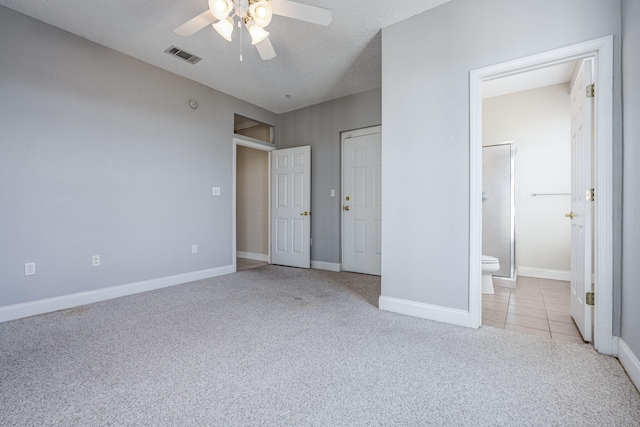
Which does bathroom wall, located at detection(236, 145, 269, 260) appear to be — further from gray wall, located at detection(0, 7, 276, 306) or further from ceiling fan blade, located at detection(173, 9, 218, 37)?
ceiling fan blade, located at detection(173, 9, 218, 37)

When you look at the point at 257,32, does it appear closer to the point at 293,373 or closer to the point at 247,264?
the point at 293,373

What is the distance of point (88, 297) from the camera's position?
2.82 meters

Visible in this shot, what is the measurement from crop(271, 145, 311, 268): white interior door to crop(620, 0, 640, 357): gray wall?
3.56 m

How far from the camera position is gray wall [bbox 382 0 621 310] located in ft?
6.78

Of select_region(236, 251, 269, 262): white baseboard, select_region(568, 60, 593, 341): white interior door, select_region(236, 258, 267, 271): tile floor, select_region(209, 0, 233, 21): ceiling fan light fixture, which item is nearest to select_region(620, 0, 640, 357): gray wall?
select_region(568, 60, 593, 341): white interior door

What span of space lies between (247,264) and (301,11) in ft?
13.2

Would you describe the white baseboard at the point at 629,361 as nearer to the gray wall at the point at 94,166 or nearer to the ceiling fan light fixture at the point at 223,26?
the ceiling fan light fixture at the point at 223,26

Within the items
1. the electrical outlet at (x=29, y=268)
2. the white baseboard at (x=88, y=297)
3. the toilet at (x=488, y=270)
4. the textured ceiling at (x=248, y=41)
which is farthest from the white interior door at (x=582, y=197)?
the electrical outlet at (x=29, y=268)

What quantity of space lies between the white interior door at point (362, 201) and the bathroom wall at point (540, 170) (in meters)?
1.81

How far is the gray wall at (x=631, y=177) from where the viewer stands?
1503 mm

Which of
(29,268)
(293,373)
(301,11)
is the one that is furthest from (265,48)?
(29,268)

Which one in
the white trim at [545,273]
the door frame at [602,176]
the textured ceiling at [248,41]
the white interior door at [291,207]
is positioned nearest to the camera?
the door frame at [602,176]

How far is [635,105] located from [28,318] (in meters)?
4.57

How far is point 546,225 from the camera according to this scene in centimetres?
382
